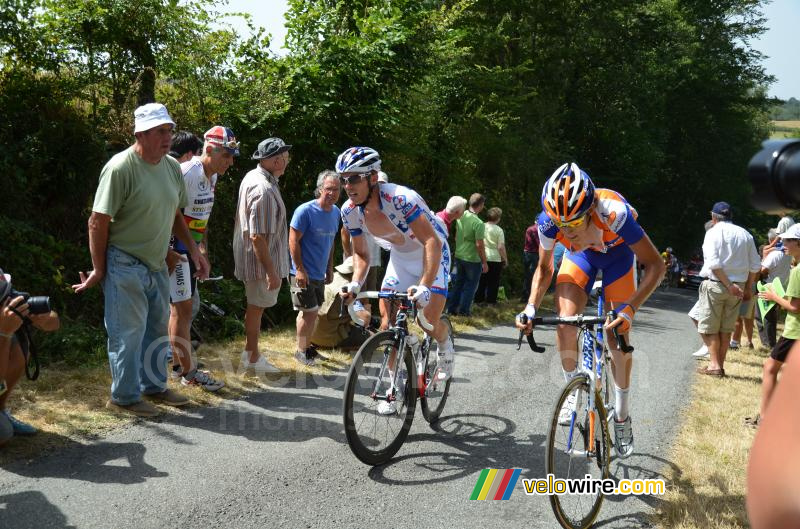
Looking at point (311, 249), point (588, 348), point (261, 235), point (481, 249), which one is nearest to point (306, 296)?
point (311, 249)

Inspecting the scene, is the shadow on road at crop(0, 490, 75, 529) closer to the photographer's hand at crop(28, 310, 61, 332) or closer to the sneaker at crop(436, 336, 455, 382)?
the photographer's hand at crop(28, 310, 61, 332)

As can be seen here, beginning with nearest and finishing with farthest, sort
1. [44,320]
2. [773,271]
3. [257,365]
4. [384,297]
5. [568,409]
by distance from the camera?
[568,409]
[44,320]
[384,297]
[257,365]
[773,271]

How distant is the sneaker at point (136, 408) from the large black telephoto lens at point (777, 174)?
5.12 meters

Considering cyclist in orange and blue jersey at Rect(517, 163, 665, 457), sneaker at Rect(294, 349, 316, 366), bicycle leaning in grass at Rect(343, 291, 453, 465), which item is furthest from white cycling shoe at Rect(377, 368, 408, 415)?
sneaker at Rect(294, 349, 316, 366)

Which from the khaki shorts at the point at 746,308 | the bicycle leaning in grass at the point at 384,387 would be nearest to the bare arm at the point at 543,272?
the bicycle leaning in grass at the point at 384,387

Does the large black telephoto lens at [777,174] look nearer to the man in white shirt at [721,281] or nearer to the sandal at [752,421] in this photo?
the sandal at [752,421]

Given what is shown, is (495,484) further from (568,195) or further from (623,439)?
(568,195)

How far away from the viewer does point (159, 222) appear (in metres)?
5.42

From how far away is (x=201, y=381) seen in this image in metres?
6.31

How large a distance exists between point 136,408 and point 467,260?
7.37 m

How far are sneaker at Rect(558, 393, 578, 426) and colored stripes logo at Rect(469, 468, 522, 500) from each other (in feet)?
2.70

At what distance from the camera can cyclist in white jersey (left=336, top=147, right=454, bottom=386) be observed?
5176 millimetres

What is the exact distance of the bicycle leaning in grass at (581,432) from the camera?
405 cm

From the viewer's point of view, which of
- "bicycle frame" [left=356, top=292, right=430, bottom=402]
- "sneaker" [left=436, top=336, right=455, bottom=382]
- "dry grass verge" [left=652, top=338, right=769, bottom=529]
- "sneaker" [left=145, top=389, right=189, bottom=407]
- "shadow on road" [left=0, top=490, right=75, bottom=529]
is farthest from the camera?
"sneaker" [left=436, top=336, right=455, bottom=382]
